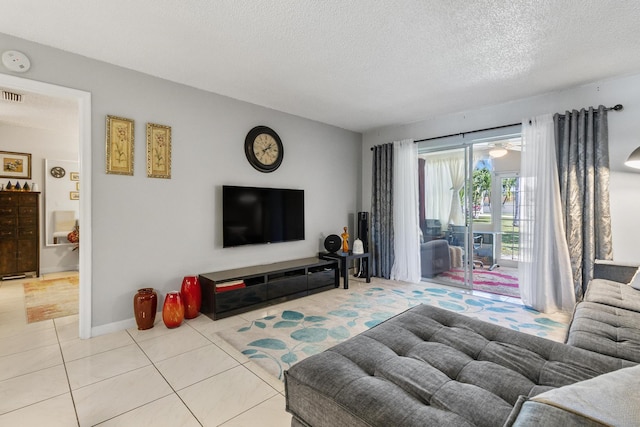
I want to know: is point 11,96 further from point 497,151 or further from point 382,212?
point 497,151

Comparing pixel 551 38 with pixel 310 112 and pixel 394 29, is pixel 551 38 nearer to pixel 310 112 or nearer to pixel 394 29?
pixel 394 29

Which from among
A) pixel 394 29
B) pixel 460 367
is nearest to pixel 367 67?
pixel 394 29

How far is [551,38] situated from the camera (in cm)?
232

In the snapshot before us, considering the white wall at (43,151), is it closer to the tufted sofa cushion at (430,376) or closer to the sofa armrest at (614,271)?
the tufted sofa cushion at (430,376)

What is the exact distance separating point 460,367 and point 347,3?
2.18m

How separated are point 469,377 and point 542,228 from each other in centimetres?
293

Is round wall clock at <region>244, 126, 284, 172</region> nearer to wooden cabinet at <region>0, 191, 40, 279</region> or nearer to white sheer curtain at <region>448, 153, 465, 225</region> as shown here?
white sheer curtain at <region>448, 153, 465, 225</region>

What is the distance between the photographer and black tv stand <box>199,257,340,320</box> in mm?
3115

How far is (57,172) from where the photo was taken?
17.6ft

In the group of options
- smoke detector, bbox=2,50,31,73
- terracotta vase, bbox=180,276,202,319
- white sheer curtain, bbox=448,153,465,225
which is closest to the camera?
smoke detector, bbox=2,50,31,73

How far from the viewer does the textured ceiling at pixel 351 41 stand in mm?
2020

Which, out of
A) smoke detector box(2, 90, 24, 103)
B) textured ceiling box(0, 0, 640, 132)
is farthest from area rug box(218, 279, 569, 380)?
smoke detector box(2, 90, 24, 103)

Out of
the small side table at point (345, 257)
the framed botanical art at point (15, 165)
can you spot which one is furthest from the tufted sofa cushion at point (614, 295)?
the framed botanical art at point (15, 165)

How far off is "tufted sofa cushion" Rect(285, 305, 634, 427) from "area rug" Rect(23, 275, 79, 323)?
337 cm
